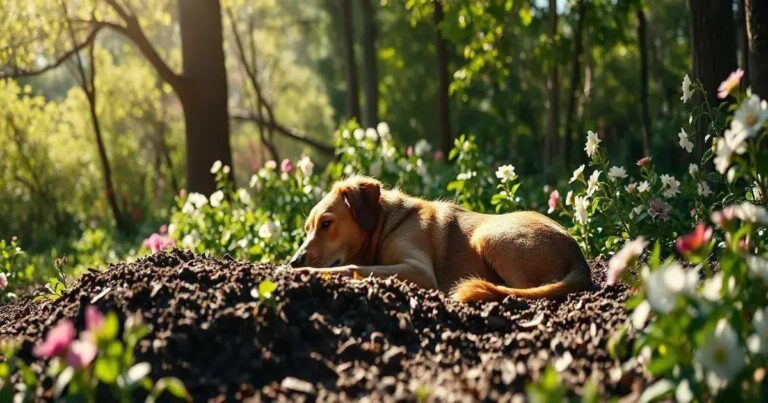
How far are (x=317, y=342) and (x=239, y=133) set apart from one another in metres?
51.2

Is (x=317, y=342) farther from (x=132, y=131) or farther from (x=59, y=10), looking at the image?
(x=132, y=131)

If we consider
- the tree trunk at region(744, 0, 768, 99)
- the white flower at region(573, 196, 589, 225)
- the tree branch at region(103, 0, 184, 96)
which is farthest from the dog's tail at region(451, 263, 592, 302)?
the tree branch at region(103, 0, 184, 96)

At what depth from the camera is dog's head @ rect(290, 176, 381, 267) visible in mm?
7277

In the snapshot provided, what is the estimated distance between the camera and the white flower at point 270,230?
9188 mm

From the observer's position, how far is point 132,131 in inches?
1176

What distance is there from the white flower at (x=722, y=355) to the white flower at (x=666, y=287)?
190 mm

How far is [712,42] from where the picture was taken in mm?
9477

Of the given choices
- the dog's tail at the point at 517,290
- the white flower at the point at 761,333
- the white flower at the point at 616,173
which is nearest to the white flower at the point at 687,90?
the white flower at the point at 616,173

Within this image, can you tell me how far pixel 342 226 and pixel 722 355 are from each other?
4.25 metres

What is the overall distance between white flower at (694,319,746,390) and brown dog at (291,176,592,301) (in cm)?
306

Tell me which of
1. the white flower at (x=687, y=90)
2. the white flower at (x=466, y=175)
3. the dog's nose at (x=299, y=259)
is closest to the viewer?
the white flower at (x=687, y=90)

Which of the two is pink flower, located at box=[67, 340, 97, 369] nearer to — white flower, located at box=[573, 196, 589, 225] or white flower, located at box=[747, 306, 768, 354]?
white flower, located at box=[747, 306, 768, 354]

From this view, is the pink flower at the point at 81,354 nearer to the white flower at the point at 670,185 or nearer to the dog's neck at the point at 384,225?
the dog's neck at the point at 384,225

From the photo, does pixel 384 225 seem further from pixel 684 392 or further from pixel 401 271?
pixel 684 392
